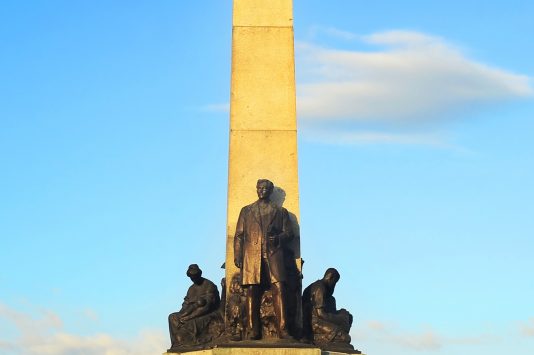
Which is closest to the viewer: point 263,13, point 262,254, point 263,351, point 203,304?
point 263,351

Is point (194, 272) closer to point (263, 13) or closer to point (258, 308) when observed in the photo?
point (258, 308)

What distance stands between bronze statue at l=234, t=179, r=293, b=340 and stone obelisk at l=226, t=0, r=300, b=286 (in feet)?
1.56

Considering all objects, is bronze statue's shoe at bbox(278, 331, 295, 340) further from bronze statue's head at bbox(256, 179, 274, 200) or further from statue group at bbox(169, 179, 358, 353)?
bronze statue's head at bbox(256, 179, 274, 200)

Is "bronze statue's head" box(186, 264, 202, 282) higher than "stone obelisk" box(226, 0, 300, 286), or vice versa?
"stone obelisk" box(226, 0, 300, 286)

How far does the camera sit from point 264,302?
2008cm

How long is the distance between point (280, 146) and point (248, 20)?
2397 millimetres

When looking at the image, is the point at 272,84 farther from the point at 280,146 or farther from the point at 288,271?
the point at 288,271

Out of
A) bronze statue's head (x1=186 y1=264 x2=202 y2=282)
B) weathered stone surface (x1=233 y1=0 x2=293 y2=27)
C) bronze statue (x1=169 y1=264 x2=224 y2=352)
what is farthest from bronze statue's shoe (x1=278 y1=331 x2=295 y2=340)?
weathered stone surface (x1=233 y1=0 x2=293 y2=27)

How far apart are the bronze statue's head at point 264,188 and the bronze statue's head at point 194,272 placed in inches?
67.2

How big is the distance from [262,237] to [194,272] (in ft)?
5.17

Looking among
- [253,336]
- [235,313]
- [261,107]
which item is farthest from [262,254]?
[261,107]

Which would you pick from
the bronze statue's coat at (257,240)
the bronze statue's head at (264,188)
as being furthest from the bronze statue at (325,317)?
the bronze statue's head at (264,188)

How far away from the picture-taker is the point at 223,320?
67.3ft

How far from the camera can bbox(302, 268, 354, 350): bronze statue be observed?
20.2 m
